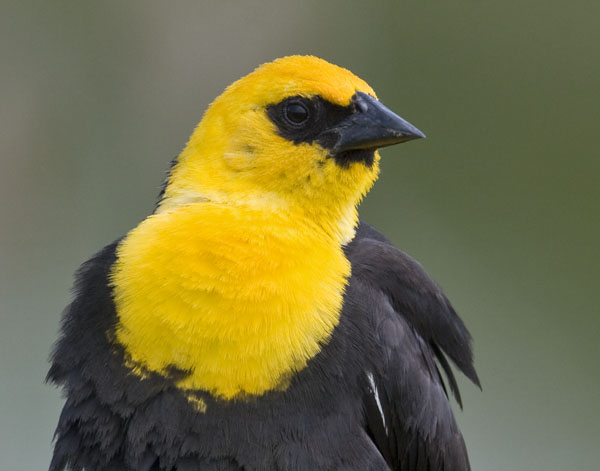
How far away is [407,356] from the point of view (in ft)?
11.4

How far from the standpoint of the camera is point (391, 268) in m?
3.60

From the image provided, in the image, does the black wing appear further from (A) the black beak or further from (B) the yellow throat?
(A) the black beak

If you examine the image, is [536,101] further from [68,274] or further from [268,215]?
[268,215]

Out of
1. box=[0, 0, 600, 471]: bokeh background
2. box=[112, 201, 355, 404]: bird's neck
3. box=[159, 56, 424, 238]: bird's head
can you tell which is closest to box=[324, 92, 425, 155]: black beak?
box=[159, 56, 424, 238]: bird's head

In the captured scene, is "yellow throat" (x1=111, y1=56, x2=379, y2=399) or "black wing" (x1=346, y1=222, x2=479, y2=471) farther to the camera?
"black wing" (x1=346, y1=222, x2=479, y2=471)

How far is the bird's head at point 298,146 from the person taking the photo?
3.38 meters

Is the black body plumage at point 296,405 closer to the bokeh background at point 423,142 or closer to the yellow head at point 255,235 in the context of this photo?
the yellow head at point 255,235

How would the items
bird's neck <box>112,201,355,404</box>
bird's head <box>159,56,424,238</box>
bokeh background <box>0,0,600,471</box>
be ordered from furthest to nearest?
bokeh background <box>0,0,600,471</box>
bird's head <box>159,56,424,238</box>
bird's neck <box>112,201,355,404</box>

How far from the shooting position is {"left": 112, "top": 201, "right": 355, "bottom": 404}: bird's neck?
314cm

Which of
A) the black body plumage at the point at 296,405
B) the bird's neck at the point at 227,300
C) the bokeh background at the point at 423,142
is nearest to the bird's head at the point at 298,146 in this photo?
the bird's neck at the point at 227,300

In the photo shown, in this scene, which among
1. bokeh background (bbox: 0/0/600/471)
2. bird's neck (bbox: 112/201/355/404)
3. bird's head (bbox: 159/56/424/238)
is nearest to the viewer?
bird's neck (bbox: 112/201/355/404)

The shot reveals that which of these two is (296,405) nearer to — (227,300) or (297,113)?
(227,300)

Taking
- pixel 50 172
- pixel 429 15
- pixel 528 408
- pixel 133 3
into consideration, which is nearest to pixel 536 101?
pixel 429 15

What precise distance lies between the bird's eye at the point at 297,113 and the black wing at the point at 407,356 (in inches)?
17.7
